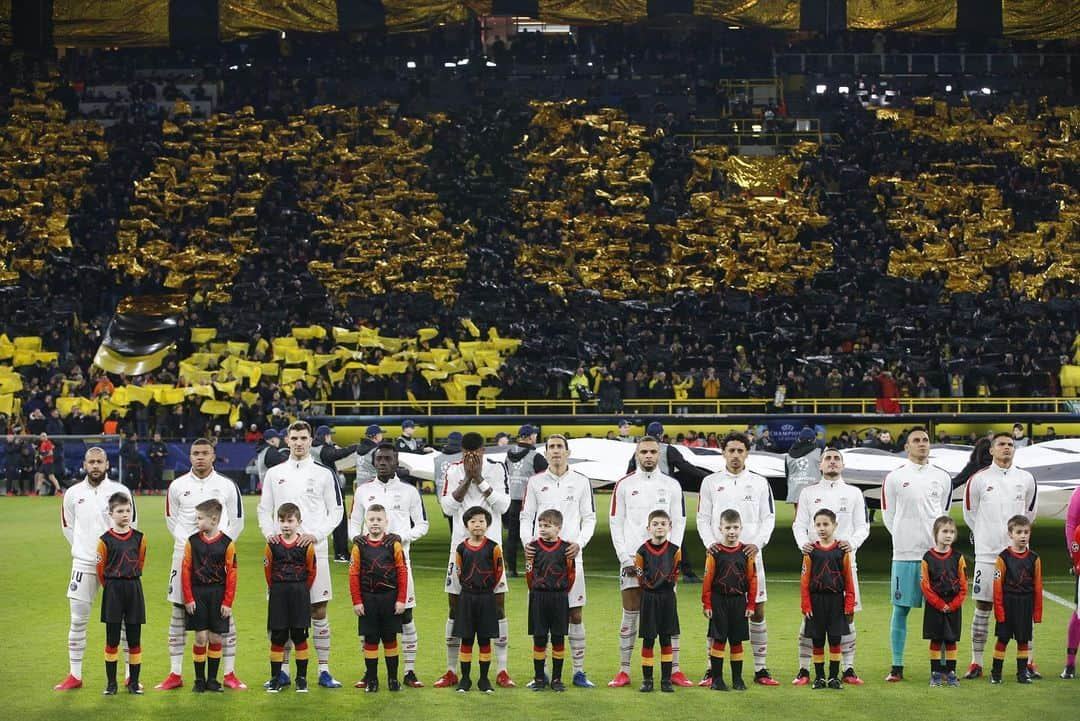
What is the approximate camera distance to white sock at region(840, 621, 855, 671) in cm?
1195

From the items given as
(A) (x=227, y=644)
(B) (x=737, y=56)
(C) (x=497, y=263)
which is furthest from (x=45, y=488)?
(B) (x=737, y=56)

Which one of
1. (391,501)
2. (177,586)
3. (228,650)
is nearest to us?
(177,586)

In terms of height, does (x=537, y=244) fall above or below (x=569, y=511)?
above

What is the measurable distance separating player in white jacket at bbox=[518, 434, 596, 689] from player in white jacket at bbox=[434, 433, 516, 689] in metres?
0.29

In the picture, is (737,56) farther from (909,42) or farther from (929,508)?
(929,508)

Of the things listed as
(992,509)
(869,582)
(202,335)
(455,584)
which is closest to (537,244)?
(202,335)

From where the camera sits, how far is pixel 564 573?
1176 cm

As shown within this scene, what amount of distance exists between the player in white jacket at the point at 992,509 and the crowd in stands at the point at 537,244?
64.7 ft

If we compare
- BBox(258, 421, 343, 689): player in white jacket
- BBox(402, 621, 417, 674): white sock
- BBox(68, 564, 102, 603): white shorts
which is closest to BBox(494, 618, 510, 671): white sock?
BBox(402, 621, 417, 674): white sock

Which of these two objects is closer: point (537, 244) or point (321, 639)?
point (321, 639)

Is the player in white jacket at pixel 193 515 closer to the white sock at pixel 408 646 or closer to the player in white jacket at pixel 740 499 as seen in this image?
the white sock at pixel 408 646

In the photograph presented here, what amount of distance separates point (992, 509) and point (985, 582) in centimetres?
61

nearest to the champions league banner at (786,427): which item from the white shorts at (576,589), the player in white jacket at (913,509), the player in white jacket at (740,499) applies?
the player in white jacket at (913,509)

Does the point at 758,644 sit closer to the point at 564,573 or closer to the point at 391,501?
the point at 564,573
